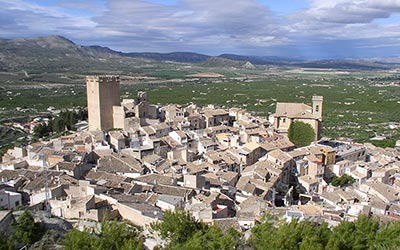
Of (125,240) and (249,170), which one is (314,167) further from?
(125,240)

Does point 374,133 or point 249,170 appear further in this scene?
point 374,133

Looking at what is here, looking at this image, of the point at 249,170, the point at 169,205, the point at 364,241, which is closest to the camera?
the point at 364,241

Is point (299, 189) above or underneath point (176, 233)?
underneath

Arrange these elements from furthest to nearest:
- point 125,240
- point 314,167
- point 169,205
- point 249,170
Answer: point 314,167 → point 249,170 → point 169,205 → point 125,240

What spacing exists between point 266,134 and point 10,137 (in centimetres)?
3040

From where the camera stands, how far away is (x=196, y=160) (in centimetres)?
2878

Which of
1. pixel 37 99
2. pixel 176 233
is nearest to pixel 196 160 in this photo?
pixel 176 233

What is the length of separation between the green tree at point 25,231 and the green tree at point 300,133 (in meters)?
23.2

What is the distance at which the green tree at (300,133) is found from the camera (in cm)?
3481

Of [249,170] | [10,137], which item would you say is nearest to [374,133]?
[249,170]

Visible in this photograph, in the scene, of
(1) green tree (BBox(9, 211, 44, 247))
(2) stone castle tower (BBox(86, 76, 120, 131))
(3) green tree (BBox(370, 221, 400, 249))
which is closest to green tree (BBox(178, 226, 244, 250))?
(3) green tree (BBox(370, 221, 400, 249))

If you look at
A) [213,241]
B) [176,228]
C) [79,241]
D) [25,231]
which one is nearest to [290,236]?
[213,241]

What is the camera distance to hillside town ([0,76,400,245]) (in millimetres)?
19469

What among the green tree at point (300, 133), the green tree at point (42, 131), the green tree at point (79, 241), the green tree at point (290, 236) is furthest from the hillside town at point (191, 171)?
the green tree at point (42, 131)
